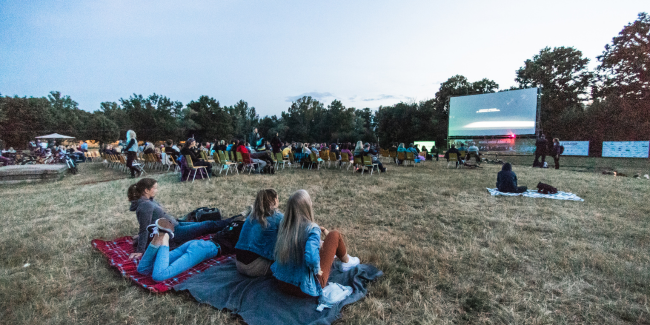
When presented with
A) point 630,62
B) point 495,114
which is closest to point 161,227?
point 495,114

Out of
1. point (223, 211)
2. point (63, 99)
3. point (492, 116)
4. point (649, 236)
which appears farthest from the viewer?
point (63, 99)

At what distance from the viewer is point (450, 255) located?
3.14 metres

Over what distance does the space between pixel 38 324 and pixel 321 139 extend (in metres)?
48.4

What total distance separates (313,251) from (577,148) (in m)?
25.8

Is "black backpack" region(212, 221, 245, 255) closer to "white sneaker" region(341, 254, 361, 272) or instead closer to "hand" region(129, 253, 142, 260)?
"hand" region(129, 253, 142, 260)

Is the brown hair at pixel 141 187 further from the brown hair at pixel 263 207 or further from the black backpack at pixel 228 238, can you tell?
the brown hair at pixel 263 207

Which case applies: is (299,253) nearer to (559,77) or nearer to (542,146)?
(542,146)

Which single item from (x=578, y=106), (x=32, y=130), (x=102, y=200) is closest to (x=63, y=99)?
(x=32, y=130)

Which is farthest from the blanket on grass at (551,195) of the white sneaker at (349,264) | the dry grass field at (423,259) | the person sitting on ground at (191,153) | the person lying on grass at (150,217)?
the person sitting on ground at (191,153)

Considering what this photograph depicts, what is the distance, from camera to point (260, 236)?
2396 mm

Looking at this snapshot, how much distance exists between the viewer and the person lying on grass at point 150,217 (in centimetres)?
279

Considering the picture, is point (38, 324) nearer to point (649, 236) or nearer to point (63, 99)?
point (649, 236)

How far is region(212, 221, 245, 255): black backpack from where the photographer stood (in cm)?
308

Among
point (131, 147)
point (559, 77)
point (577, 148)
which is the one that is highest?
point (559, 77)
